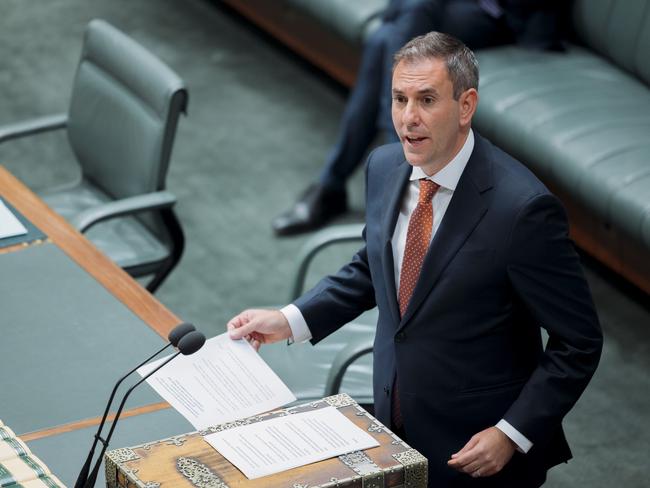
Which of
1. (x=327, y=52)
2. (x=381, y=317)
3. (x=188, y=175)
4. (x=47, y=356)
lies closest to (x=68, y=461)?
(x=47, y=356)

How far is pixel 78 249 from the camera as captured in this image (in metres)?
3.59

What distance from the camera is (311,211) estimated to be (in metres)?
Result: 5.42

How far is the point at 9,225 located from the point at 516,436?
1633 millimetres

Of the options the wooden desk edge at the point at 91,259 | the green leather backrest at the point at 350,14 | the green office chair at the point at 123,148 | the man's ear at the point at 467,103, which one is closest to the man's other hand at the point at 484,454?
the man's ear at the point at 467,103

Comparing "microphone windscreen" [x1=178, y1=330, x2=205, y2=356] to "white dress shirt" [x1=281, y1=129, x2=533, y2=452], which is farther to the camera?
"white dress shirt" [x1=281, y1=129, x2=533, y2=452]

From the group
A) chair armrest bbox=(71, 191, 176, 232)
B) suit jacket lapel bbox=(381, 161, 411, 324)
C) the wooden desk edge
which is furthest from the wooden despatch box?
chair armrest bbox=(71, 191, 176, 232)

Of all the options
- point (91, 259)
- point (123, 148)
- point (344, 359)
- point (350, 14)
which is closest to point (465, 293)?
point (344, 359)

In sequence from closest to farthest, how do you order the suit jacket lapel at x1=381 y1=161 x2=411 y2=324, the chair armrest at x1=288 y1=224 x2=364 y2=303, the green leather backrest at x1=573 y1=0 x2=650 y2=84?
the suit jacket lapel at x1=381 y1=161 x2=411 y2=324, the chair armrest at x1=288 y1=224 x2=364 y2=303, the green leather backrest at x1=573 y1=0 x2=650 y2=84

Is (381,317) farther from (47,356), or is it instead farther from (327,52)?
(327,52)

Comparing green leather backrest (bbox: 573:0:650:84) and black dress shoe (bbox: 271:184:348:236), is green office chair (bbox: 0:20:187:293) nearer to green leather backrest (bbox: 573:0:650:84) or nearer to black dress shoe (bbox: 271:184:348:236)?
→ black dress shoe (bbox: 271:184:348:236)

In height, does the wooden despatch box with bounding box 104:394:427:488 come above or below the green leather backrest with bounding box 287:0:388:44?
above

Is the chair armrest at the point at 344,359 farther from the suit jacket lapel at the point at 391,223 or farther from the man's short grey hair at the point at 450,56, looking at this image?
the man's short grey hair at the point at 450,56

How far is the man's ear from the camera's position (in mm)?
2598

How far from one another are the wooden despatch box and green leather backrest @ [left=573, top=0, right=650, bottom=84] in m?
3.06
